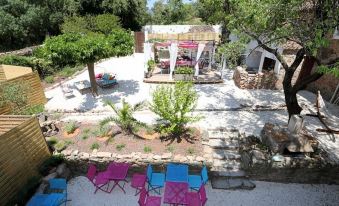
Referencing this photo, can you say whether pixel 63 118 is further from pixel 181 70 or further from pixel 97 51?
pixel 181 70

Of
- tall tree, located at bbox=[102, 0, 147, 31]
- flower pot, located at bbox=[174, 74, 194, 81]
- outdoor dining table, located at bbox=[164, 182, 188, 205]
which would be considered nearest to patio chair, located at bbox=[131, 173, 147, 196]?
outdoor dining table, located at bbox=[164, 182, 188, 205]

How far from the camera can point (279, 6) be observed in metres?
7.24

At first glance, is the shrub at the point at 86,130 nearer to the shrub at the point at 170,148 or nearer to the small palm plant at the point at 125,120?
the small palm plant at the point at 125,120

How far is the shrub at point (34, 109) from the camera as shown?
1092 cm

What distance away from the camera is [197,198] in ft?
20.7

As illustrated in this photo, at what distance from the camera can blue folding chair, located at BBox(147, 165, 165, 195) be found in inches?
270

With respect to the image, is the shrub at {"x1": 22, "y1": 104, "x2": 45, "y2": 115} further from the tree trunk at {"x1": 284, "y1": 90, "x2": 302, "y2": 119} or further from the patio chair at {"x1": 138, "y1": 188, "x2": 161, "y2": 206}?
the tree trunk at {"x1": 284, "y1": 90, "x2": 302, "y2": 119}

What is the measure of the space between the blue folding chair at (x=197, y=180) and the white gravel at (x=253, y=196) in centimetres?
44

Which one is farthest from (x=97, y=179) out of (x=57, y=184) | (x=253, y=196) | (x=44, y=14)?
(x=44, y=14)

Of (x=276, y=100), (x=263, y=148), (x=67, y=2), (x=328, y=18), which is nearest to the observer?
(x=328, y=18)

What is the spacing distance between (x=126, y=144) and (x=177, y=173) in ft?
7.48

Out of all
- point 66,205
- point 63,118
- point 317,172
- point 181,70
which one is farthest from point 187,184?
point 181,70

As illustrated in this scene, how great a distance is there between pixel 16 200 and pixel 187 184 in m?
4.59

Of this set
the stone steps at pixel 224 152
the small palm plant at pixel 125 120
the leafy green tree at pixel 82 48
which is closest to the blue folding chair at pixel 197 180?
the stone steps at pixel 224 152
